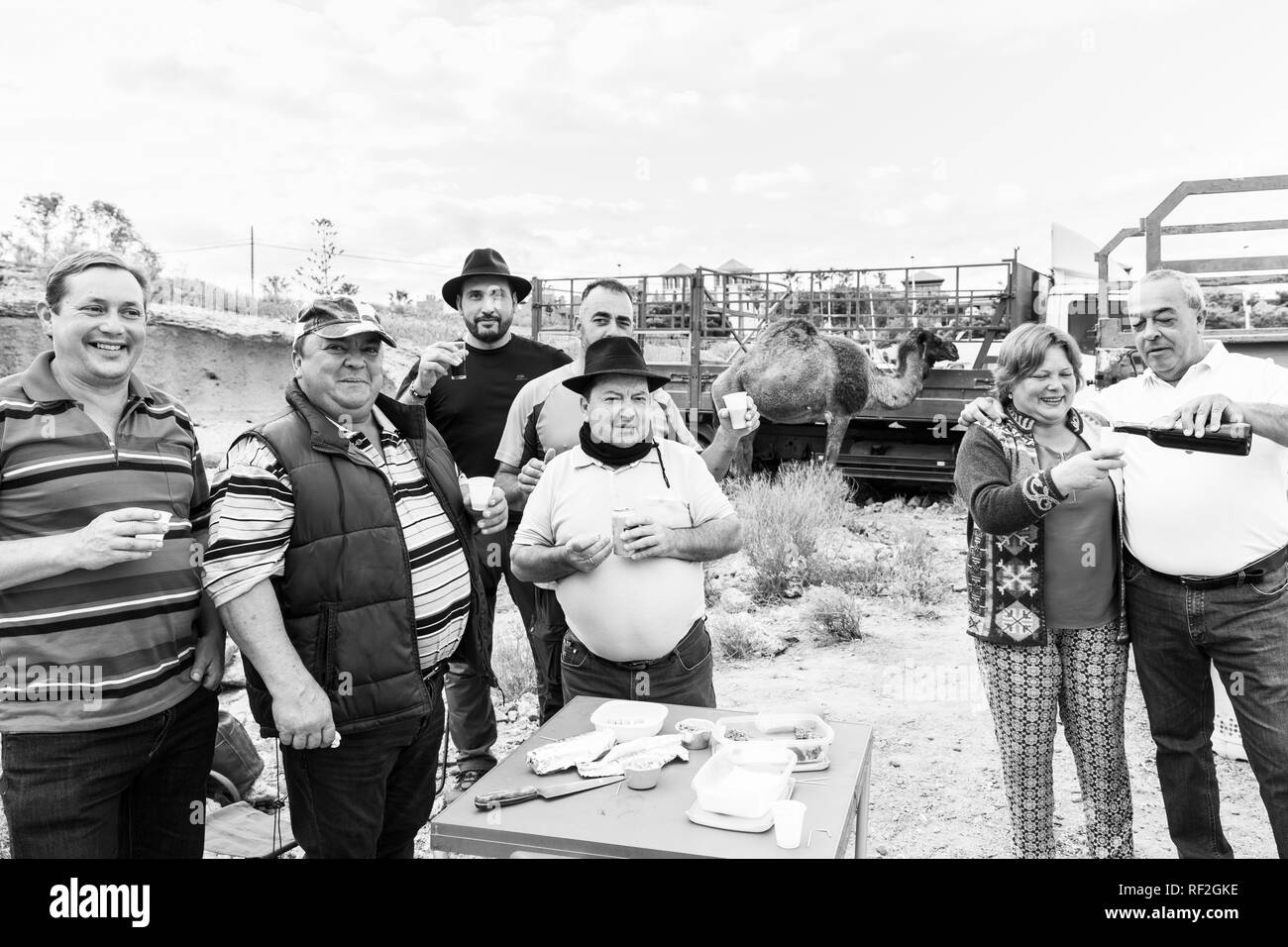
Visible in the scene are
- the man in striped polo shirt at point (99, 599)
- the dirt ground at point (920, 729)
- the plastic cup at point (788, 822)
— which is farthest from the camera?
the dirt ground at point (920, 729)

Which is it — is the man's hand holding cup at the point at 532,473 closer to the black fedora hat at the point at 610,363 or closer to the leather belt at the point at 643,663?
the black fedora hat at the point at 610,363

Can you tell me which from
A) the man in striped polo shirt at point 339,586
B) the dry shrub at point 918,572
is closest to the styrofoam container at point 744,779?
the man in striped polo shirt at point 339,586

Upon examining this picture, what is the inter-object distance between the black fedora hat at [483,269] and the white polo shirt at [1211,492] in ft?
9.03

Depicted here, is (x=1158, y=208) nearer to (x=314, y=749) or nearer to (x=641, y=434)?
(x=641, y=434)

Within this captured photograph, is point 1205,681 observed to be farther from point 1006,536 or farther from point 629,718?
point 629,718

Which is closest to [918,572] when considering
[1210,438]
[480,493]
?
[1210,438]

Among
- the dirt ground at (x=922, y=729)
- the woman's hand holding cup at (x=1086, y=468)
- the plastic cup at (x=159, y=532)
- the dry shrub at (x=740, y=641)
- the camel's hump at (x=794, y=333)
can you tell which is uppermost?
the camel's hump at (x=794, y=333)

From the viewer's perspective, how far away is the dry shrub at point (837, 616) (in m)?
6.78

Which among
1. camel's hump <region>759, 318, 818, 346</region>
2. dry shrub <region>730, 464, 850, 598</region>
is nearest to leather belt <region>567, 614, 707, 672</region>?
dry shrub <region>730, 464, 850, 598</region>

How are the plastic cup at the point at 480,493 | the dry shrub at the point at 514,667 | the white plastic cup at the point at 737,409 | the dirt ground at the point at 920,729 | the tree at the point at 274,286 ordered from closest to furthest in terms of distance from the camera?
the plastic cup at the point at 480,493 → the white plastic cup at the point at 737,409 → the dirt ground at the point at 920,729 → the dry shrub at the point at 514,667 → the tree at the point at 274,286

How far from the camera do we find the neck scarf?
3043 mm

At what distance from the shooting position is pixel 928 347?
13.0m

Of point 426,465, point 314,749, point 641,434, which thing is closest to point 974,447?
point 641,434

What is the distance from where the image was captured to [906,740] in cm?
498
